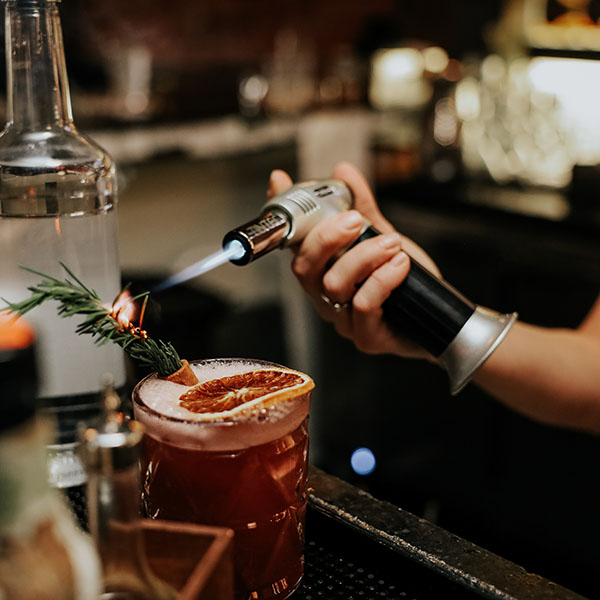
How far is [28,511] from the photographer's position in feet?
1.36

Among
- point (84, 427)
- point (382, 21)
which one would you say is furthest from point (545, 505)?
point (382, 21)

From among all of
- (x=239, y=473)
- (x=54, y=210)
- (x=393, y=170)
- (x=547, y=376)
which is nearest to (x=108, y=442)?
(x=239, y=473)

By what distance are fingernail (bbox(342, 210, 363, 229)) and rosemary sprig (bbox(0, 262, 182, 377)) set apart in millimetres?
296

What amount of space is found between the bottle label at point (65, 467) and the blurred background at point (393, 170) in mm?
913

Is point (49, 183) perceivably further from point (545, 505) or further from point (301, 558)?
point (545, 505)

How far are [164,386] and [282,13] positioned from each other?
3.65 meters

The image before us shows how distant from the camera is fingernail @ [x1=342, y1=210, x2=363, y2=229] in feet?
2.76

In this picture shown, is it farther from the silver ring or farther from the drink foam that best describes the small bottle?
the silver ring

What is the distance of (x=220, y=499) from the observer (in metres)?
0.55

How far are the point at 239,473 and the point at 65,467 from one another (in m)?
0.31

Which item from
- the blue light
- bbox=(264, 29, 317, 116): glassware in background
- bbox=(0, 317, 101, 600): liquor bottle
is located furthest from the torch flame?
bbox=(264, 29, 317, 116): glassware in background

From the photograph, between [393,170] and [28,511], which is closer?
[28,511]

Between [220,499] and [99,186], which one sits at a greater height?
[99,186]

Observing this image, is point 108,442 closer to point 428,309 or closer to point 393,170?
point 428,309
